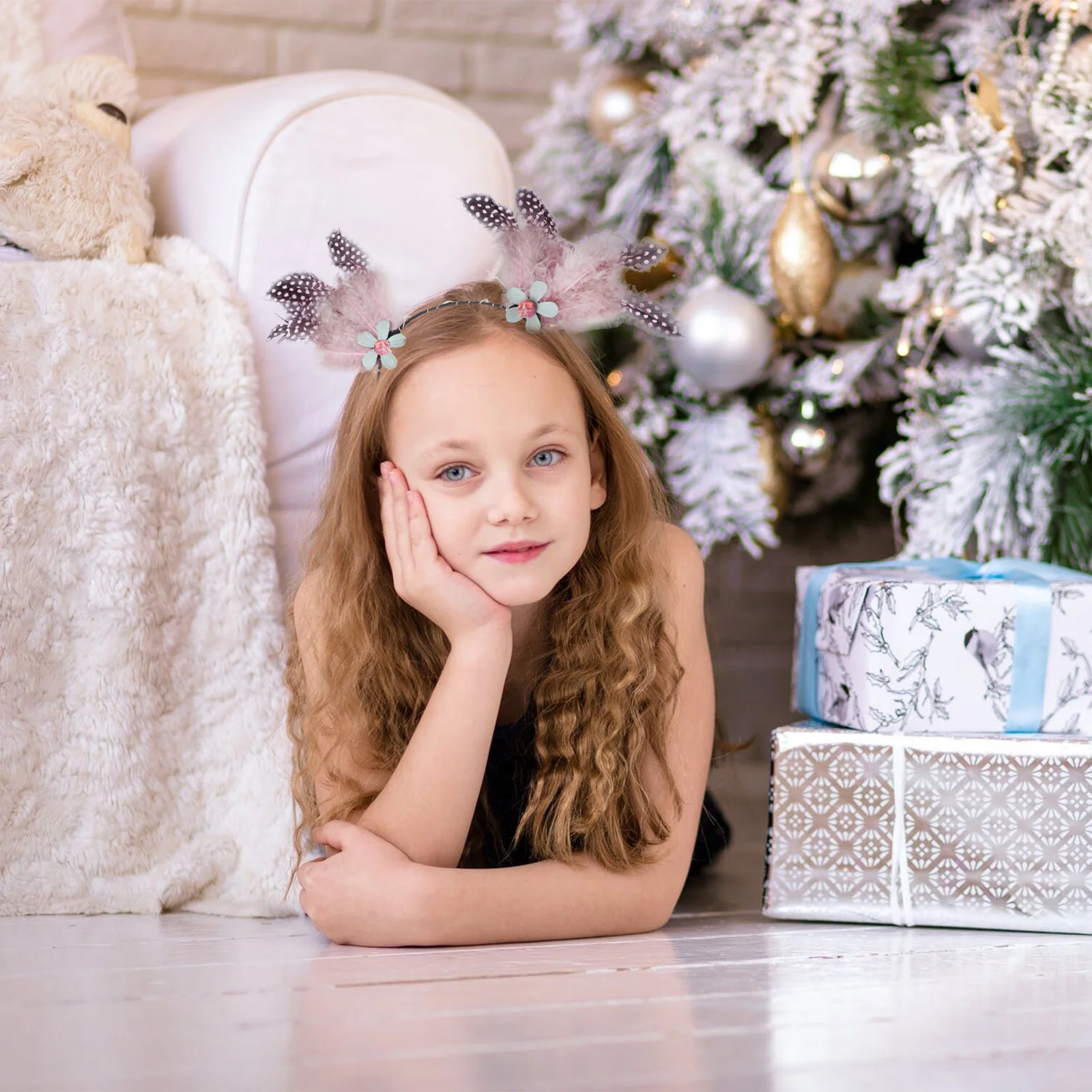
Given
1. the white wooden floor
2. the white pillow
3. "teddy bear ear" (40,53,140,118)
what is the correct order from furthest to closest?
the white pillow < "teddy bear ear" (40,53,140,118) < the white wooden floor

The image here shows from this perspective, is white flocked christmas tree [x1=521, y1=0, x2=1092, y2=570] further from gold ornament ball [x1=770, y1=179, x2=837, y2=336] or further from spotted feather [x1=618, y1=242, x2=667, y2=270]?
spotted feather [x1=618, y1=242, x2=667, y2=270]

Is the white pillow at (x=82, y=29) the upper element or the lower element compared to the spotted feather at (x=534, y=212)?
upper

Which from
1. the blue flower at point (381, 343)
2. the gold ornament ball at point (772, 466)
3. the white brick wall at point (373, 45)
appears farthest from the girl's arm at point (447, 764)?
the white brick wall at point (373, 45)

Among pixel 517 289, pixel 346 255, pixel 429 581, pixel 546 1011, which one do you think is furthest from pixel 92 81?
pixel 546 1011

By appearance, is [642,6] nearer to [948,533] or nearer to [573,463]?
[948,533]

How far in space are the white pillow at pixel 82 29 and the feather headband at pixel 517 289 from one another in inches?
23.4

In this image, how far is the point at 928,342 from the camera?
5.17 ft

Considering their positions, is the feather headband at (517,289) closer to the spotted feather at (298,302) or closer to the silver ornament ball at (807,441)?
the spotted feather at (298,302)

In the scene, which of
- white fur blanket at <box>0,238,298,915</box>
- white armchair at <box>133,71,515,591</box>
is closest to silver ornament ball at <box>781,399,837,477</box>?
white armchair at <box>133,71,515,591</box>

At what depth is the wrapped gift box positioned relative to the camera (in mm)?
1062

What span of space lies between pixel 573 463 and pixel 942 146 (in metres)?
0.60

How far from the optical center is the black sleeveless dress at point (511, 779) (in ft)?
3.65

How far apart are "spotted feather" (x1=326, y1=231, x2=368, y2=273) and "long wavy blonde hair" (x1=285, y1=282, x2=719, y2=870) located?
0.21ft

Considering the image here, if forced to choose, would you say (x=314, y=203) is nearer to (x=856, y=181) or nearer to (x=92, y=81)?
(x=92, y=81)
